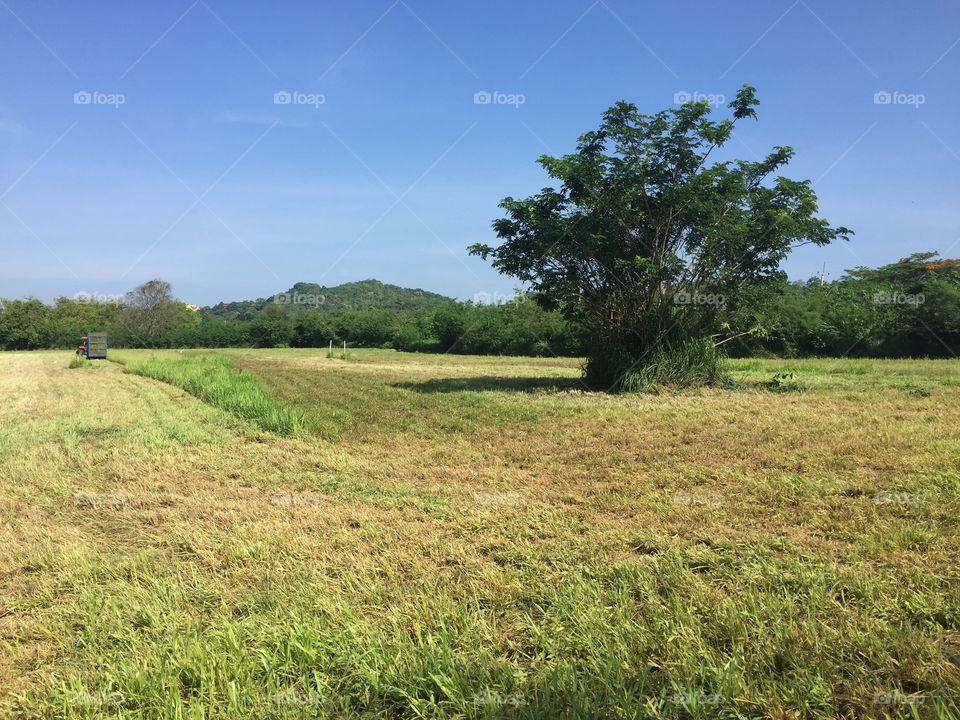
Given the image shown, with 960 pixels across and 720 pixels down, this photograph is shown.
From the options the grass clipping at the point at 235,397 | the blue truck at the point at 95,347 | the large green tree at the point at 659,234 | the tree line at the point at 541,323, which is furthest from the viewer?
the blue truck at the point at 95,347

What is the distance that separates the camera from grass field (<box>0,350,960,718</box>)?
246 centimetres

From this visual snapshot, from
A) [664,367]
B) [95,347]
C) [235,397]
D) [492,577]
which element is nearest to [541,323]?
[95,347]

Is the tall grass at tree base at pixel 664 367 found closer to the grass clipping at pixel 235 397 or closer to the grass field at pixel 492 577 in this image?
the grass field at pixel 492 577

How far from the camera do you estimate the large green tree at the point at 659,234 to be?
531 inches

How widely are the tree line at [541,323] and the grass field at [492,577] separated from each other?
31.2 feet

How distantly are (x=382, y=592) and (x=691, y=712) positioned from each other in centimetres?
179

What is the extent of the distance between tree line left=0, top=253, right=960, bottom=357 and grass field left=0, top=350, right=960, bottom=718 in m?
9.52

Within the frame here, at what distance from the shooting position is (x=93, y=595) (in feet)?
11.3

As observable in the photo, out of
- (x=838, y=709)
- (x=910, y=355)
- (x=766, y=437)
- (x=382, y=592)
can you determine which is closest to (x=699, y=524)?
(x=838, y=709)

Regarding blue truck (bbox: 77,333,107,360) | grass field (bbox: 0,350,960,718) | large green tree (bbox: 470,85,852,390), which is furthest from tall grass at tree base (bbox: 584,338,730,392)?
blue truck (bbox: 77,333,107,360)

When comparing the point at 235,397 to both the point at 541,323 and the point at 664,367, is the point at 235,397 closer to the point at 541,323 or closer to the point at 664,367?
the point at 664,367

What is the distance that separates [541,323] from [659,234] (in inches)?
1223

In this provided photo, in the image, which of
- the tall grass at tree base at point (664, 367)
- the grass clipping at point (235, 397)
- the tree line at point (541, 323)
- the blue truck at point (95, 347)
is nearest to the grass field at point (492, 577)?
the grass clipping at point (235, 397)

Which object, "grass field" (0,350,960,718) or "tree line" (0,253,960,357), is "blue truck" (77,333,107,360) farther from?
"grass field" (0,350,960,718)
